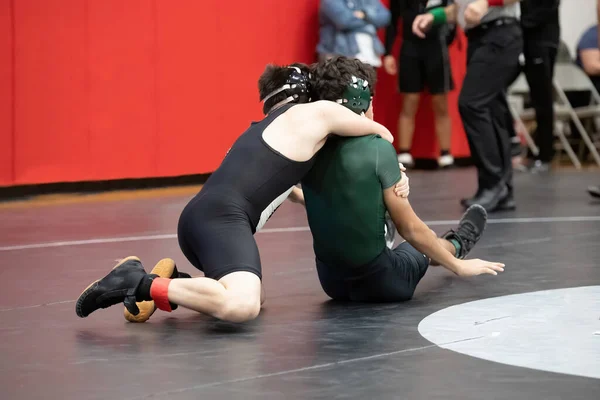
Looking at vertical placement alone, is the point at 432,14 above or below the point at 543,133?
above

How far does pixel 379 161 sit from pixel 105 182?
529 centimetres

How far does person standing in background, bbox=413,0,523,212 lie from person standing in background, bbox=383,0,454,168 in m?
3.52

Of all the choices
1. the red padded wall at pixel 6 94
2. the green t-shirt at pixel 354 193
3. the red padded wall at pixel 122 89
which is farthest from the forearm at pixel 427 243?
the red padded wall at pixel 122 89

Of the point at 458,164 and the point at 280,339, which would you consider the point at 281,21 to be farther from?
the point at 280,339

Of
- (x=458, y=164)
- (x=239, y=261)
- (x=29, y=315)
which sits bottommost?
(x=458, y=164)

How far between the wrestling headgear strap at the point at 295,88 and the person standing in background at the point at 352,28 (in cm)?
610

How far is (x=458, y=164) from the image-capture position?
12.2 metres

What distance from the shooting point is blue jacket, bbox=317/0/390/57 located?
10.4 meters

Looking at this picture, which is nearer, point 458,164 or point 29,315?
point 29,315

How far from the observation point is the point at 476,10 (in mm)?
6852

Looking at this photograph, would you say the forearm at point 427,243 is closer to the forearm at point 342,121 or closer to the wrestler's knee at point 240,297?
the forearm at point 342,121

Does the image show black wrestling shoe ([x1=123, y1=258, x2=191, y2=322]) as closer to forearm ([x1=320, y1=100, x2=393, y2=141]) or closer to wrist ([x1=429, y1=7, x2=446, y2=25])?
forearm ([x1=320, y1=100, x2=393, y2=141])

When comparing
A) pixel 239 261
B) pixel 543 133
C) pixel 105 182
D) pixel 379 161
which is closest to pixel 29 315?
pixel 239 261

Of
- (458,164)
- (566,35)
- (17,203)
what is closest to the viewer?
(17,203)
